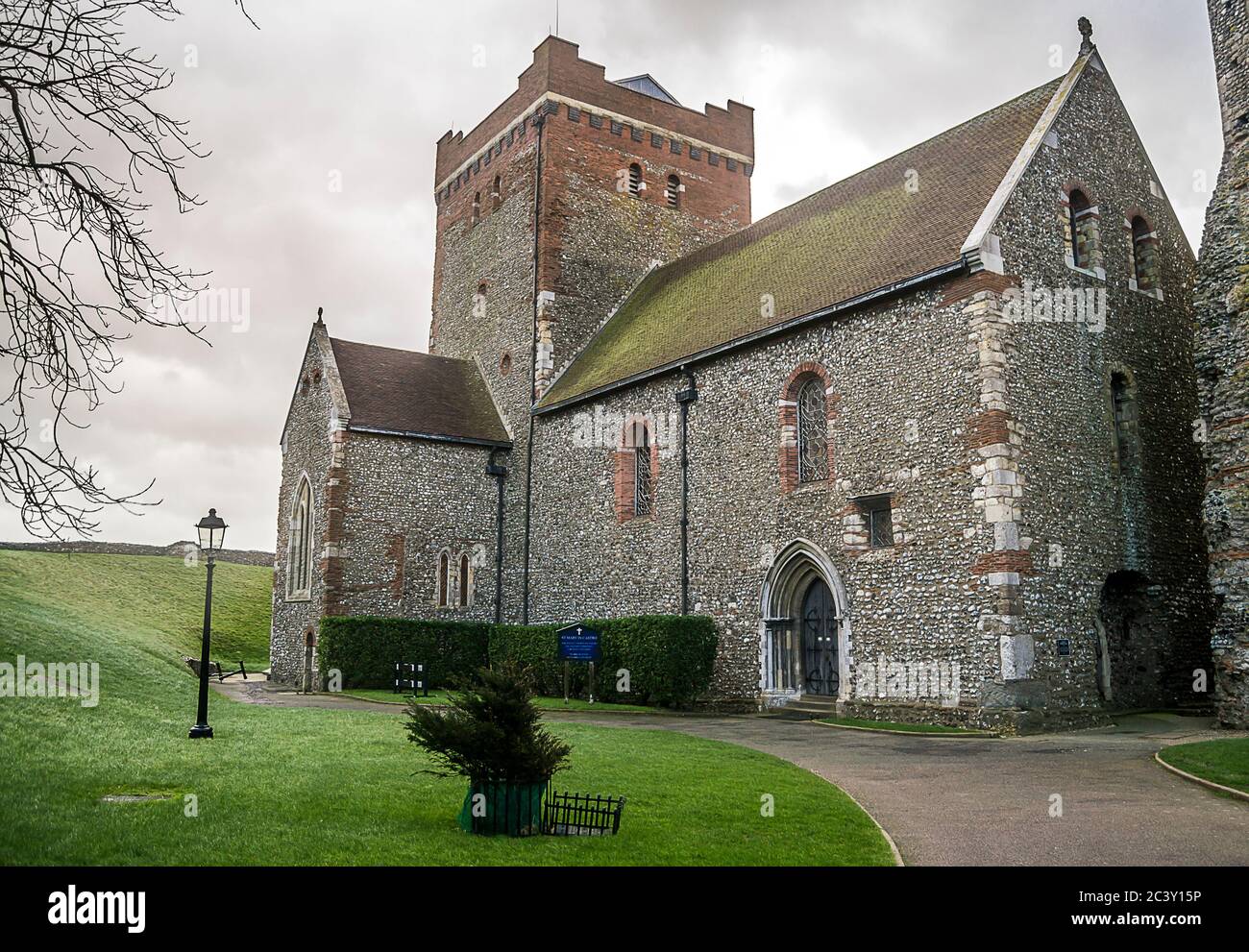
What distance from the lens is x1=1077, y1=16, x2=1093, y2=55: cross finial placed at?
64.4 feet

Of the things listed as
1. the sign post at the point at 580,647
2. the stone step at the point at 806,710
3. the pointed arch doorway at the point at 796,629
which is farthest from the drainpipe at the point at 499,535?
the stone step at the point at 806,710

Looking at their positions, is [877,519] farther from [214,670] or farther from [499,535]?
[214,670]

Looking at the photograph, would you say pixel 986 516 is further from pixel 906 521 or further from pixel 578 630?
pixel 578 630

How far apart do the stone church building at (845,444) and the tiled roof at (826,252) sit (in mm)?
105

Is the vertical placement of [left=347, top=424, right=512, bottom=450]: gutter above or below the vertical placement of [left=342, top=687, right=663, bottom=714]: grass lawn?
above

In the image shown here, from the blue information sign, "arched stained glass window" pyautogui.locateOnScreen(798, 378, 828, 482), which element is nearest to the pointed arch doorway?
"arched stained glass window" pyautogui.locateOnScreen(798, 378, 828, 482)

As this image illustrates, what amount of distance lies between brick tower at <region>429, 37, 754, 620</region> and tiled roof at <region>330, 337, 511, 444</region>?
0.67 metres

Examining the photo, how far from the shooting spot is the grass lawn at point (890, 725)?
15.7 meters

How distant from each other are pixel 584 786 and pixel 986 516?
9004 mm

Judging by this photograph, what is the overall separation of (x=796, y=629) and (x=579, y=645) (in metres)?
4.96

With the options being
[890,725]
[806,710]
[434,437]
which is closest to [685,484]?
[806,710]

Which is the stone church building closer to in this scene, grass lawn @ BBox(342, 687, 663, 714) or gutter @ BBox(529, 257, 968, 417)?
gutter @ BBox(529, 257, 968, 417)

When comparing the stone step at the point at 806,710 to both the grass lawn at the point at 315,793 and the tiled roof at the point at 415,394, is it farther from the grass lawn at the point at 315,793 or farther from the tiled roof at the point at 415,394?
the tiled roof at the point at 415,394
